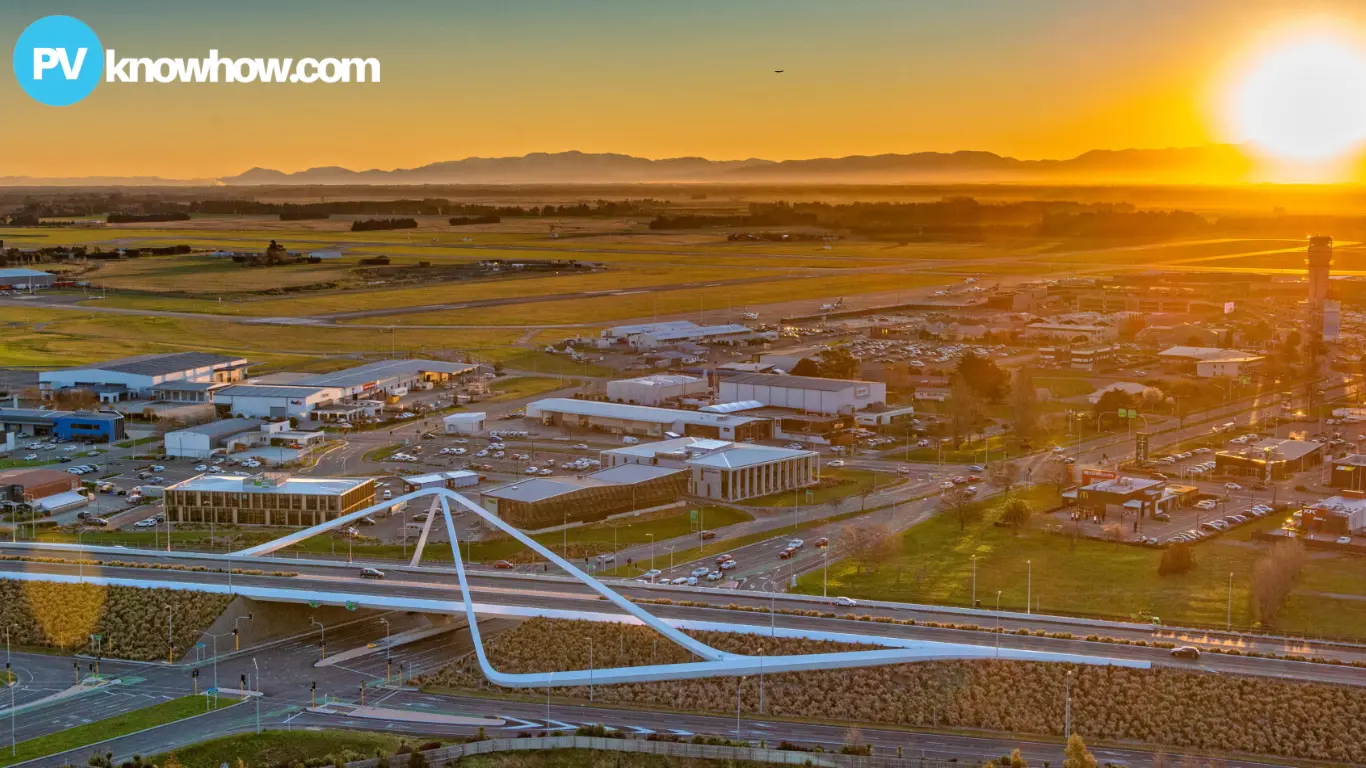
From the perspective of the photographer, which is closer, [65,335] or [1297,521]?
[1297,521]

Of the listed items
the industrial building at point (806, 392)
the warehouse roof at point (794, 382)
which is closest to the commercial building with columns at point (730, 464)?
the industrial building at point (806, 392)

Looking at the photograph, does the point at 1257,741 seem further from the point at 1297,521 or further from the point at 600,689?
the point at 1297,521

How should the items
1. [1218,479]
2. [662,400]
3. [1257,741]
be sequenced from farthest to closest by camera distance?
[662,400], [1218,479], [1257,741]

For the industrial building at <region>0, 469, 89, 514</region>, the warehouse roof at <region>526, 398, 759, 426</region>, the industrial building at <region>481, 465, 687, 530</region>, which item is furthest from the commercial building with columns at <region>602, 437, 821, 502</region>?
the industrial building at <region>0, 469, 89, 514</region>

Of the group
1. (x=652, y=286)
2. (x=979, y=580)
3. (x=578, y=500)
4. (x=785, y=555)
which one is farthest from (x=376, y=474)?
(x=652, y=286)

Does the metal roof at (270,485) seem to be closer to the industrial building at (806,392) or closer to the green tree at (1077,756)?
the industrial building at (806,392)

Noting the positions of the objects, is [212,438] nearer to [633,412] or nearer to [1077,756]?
[633,412]
